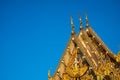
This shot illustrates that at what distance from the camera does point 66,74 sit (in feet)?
68.2

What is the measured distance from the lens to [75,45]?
71.0 ft

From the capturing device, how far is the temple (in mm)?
19297

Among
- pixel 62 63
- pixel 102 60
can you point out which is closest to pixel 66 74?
pixel 62 63

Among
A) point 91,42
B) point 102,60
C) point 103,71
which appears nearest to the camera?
point 103,71

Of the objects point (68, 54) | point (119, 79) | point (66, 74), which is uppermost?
point (68, 54)

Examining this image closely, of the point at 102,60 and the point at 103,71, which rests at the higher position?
the point at 102,60

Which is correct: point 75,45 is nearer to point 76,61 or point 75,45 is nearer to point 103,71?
point 76,61

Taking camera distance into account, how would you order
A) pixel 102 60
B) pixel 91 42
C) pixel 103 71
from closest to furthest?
pixel 103 71
pixel 102 60
pixel 91 42

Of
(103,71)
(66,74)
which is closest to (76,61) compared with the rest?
(66,74)

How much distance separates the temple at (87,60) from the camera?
63.3 feet

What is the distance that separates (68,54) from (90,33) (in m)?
2.25

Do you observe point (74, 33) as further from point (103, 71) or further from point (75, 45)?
point (103, 71)

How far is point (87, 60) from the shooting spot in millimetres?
20047

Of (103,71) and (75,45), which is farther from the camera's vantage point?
(75,45)
